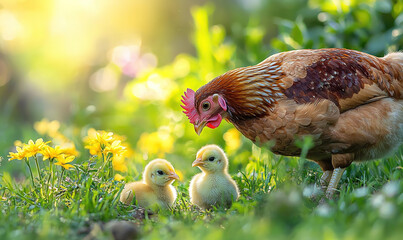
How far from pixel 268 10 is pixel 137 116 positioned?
3.64 meters

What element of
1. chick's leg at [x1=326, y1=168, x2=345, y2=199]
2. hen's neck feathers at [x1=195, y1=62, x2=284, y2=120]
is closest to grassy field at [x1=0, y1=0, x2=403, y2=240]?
chick's leg at [x1=326, y1=168, x2=345, y2=199]

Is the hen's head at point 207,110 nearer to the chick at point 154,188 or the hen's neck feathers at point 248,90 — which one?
the hen's neck feathers at point 248,90

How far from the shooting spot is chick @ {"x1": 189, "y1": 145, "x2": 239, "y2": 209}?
3.41 meters

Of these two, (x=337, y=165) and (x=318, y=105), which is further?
(x=337, y=165)

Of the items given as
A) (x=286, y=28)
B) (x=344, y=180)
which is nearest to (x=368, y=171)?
(x=344, y=180)

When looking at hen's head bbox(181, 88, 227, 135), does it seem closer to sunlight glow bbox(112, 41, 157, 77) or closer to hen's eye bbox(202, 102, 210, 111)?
hen's eye bbox(202, 102, 210, 111)

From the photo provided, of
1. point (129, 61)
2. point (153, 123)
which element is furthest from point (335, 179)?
point (129, 61)

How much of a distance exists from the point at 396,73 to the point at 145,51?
631 centimetres

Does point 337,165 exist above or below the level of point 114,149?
below

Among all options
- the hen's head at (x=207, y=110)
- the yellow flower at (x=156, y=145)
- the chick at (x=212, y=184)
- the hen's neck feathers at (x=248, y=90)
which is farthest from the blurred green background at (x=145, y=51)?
the hen's neck feathers at (x=248, y=90)

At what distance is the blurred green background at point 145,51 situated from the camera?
546 cm

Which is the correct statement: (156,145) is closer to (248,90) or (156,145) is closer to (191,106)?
(191,106)

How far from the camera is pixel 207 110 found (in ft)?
11.1

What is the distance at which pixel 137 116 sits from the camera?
7.05 meters
